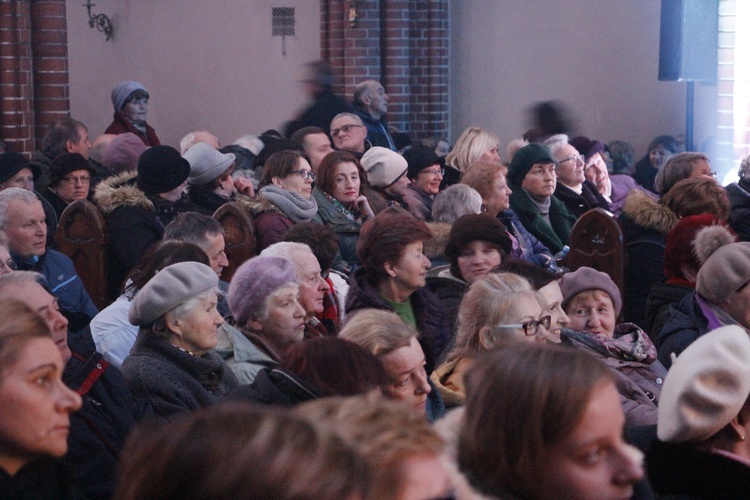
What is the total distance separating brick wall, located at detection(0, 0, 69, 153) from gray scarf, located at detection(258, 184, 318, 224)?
3.01m

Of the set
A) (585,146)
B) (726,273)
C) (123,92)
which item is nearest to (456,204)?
(726,273)

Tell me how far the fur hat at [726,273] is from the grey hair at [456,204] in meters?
1.94

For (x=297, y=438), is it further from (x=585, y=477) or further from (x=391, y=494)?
(x=585, y=477)

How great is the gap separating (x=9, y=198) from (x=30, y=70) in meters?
3.39

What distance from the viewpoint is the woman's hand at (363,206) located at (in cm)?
658

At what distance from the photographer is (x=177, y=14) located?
1320cm

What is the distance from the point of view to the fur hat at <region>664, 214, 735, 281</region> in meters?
4.82

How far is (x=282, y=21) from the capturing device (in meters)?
12.9

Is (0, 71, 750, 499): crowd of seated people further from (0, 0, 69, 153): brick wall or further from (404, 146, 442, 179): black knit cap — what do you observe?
(0, 0, 69, 153): brick wall

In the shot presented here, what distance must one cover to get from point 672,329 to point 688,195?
1694 millimetres

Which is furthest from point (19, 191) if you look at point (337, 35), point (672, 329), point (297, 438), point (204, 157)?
point (337, 35)

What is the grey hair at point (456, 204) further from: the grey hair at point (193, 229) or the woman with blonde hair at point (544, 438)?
the woman with blonde hair at point (544, 438)

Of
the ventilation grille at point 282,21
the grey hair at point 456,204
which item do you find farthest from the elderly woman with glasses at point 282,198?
the ventilation grille at point 282,21

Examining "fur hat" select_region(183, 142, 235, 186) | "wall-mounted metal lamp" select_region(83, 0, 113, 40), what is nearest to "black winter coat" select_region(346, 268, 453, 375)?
"fur hat" select_region(183, 142, 235, 186)
